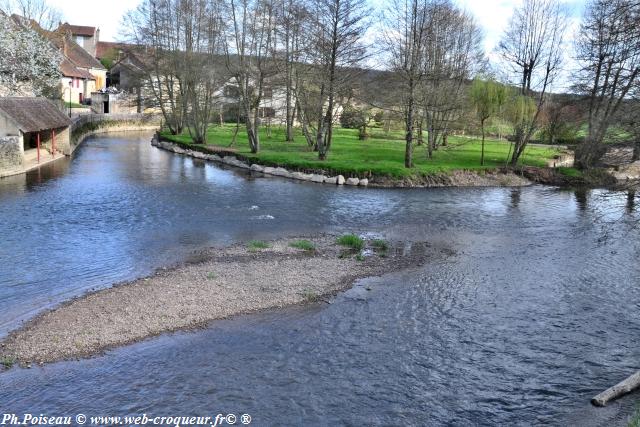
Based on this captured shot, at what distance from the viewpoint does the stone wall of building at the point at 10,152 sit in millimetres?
30778

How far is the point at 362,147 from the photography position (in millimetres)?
45844

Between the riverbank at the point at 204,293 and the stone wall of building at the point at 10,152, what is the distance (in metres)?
19.4

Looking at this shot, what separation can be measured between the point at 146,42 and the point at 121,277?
48924mm

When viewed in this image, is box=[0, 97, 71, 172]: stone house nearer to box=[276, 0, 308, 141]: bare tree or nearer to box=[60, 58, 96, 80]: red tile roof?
box=[276, 0, 308, 141]: bare tree

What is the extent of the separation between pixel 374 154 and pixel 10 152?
79.0 ft

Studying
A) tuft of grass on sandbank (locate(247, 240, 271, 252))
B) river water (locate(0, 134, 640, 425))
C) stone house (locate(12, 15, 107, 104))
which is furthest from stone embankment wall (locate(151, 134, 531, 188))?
stone house (locate(12, 15, 107, 104))

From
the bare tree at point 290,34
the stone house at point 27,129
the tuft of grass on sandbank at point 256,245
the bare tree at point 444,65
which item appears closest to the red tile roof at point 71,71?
the stone house at point 27,129

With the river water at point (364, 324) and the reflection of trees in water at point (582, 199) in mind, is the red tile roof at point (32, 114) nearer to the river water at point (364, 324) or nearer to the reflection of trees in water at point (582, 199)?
the river water at point (364, 324)

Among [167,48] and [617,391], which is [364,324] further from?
[167,48]

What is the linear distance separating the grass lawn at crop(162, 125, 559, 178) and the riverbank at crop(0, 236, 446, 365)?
618 inches

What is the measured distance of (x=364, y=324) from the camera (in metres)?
12.9

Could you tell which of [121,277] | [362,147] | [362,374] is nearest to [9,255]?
[121,277]

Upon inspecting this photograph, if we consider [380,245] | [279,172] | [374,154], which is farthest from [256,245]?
[374,154]

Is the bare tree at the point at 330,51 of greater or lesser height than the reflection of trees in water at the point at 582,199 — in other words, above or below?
above
